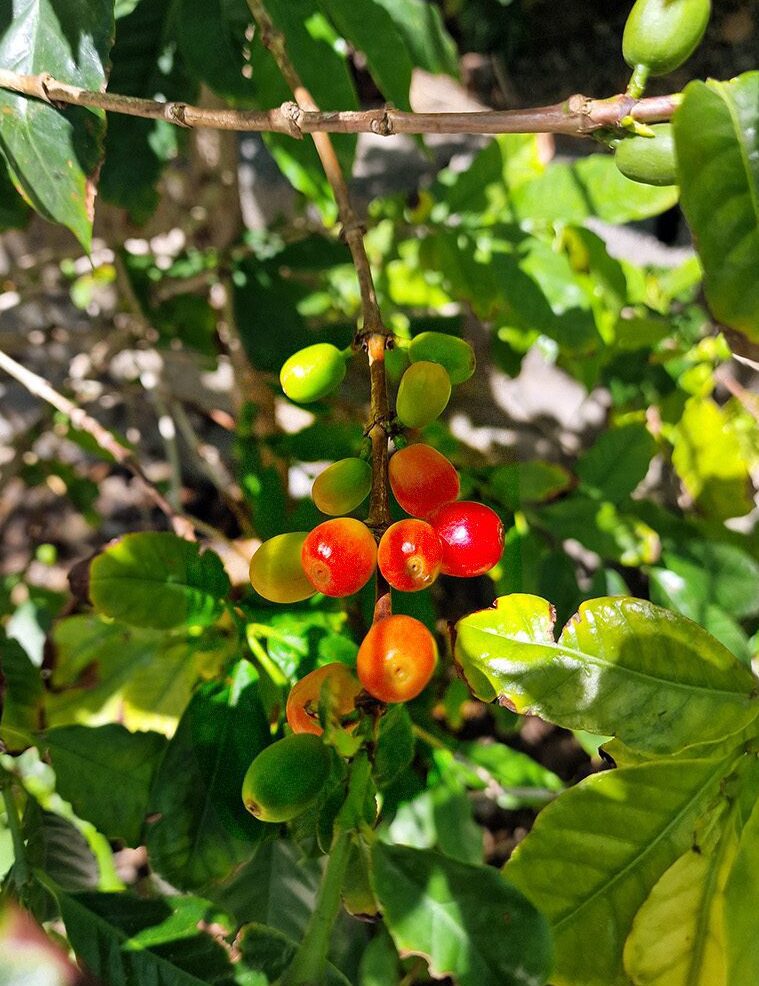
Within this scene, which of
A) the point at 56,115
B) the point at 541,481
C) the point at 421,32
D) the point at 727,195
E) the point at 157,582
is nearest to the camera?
the point at 727,195

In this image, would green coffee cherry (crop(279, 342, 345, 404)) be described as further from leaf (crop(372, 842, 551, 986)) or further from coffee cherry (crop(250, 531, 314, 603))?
leaf (crop(372, 842, 551, 986))

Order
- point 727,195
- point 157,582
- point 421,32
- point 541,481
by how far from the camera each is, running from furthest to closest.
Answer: point 541,481 → point 421,32 → point 157,582 → point 727,195

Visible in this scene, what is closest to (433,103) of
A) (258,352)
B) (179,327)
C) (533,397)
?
(533,397)

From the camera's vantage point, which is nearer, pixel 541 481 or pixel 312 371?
pixel 312 371

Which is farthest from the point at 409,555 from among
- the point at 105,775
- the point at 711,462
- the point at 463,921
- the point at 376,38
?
the point at 711,462

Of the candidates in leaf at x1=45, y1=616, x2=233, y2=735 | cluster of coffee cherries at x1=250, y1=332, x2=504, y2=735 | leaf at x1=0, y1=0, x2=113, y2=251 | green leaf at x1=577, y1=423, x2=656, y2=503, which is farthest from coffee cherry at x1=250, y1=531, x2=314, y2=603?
green leaf at x1=577, y1=423, x2=656, y2=503

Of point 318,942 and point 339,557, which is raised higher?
point 339,557

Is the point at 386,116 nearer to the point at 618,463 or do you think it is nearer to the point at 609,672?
the point at 609,672

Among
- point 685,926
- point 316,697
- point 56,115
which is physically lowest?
point 685,926
